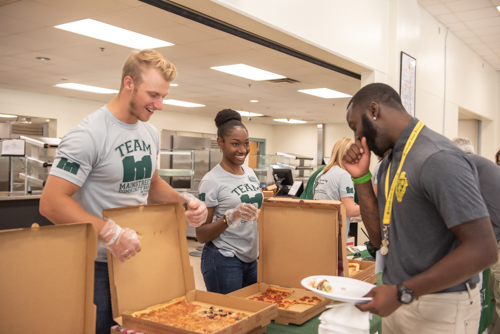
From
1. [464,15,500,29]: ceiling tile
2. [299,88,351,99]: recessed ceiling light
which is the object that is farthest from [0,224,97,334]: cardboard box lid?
[299,88,351,99]: recessed ceiling light

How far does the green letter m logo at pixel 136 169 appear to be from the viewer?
1.47 m

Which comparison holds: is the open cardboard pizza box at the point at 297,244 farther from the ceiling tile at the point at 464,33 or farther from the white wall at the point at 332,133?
the white wall at the point at 332,133

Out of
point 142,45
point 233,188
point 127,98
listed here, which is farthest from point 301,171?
point 127,98

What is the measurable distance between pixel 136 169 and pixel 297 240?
778 mm

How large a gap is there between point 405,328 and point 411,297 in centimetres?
28

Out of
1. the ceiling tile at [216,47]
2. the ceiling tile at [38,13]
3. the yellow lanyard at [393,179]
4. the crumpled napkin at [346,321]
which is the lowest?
the crumpled napkin at [346,321]

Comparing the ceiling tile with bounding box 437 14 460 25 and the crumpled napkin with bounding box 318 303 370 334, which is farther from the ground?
the ceiling tile with bounding box 437 14 460 25

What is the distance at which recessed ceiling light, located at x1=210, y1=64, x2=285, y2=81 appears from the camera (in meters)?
6.18

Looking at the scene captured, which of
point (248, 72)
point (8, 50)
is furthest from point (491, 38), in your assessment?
point (8, 50)

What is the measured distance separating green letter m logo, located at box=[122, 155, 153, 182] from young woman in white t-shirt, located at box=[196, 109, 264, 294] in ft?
1.63

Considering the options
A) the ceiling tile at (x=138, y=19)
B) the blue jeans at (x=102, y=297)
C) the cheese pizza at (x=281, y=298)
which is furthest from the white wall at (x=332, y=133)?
the blue jeans at (x=102, y=297)

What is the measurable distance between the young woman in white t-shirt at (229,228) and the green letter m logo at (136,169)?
1.63 feet

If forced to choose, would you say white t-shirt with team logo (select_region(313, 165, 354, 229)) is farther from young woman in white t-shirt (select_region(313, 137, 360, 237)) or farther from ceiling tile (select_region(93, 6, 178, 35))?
ceiling tile (select_region(93, 6, 178, 35))

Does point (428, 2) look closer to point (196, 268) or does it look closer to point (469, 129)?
point (196, 268)
